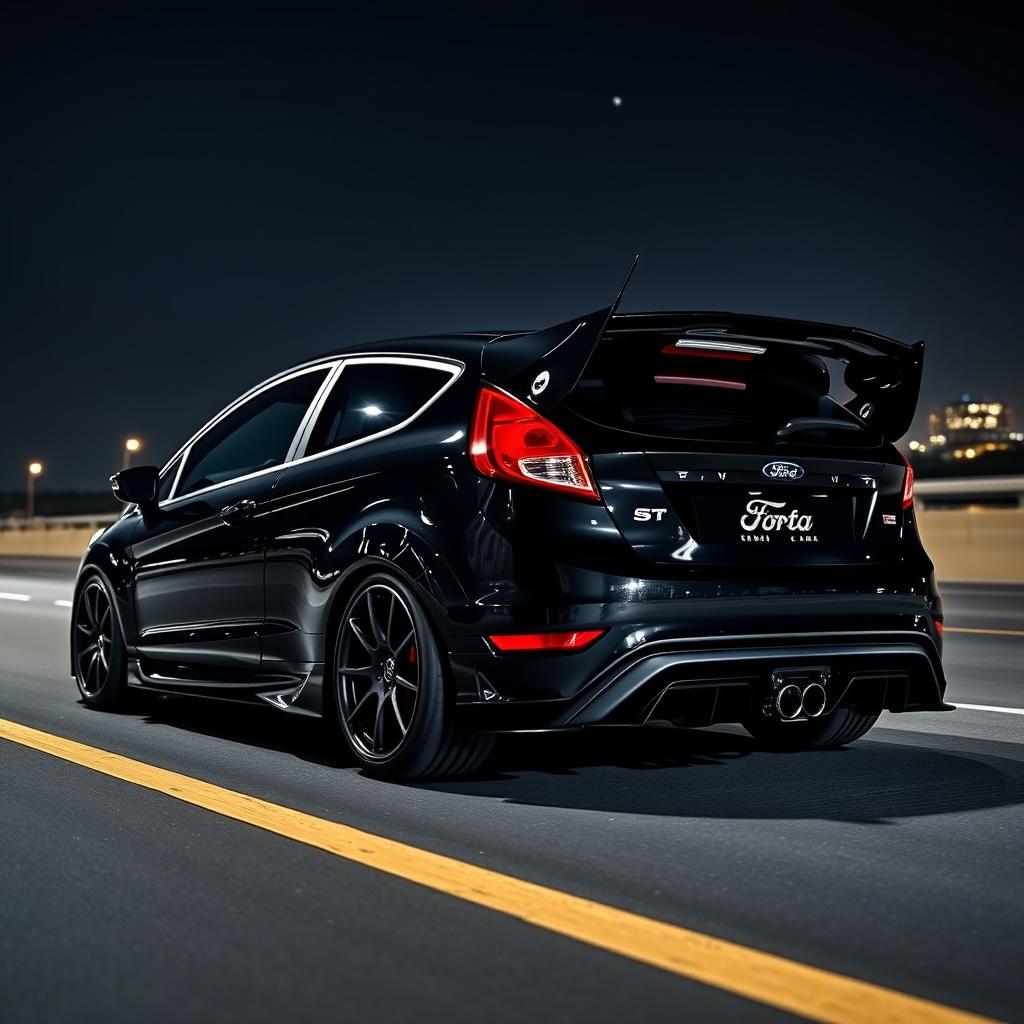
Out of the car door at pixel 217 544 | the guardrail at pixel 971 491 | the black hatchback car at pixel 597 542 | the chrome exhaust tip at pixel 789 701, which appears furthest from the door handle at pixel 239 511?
the guardrail at pixel 971 491

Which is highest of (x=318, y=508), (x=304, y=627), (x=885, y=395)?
(x=885, y=395)

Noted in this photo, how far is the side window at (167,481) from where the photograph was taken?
7848 mm

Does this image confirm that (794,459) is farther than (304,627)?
No

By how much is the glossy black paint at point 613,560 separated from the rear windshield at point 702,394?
77mm

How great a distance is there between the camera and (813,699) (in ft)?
18.4

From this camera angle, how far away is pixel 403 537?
571 cm

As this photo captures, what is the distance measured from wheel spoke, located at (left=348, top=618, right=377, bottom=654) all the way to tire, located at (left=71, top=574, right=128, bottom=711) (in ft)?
7.56

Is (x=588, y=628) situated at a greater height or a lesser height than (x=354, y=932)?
greater

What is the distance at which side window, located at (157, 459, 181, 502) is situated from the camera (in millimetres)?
7848

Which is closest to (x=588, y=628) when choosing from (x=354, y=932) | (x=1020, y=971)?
(x=354, y=932)

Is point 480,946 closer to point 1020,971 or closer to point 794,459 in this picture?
point 1020,971

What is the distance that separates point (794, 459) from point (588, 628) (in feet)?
3.46

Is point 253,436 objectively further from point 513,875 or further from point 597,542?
point 513,875

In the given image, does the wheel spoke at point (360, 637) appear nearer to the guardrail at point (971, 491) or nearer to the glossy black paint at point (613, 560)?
the glossy black paint at point (613, 560)
